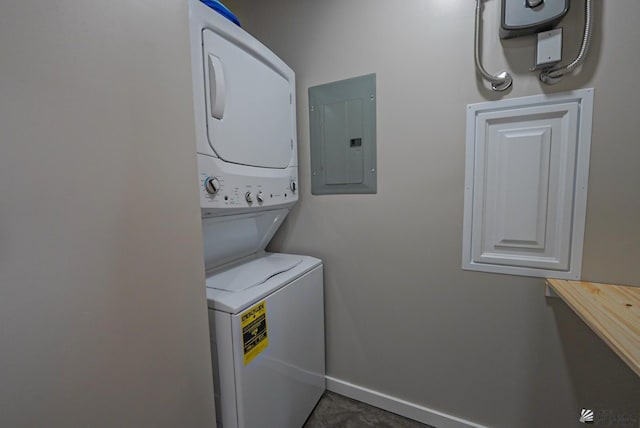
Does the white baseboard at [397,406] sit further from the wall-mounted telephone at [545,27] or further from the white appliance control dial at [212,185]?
the wall-mounted telephone at [545,27]

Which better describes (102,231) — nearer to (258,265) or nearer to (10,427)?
(10,427)

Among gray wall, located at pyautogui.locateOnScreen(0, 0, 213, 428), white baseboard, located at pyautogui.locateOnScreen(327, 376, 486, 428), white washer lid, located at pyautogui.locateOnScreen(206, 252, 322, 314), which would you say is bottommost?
white baseboard, located at pyautogui.locateOnScreen(327, 376, 486, 428)

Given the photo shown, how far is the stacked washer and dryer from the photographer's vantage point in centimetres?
106

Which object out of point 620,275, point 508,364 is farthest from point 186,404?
point 620,275

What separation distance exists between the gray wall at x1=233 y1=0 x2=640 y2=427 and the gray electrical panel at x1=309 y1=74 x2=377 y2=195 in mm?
Result: 59

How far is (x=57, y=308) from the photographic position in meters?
0.54

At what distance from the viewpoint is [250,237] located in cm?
162

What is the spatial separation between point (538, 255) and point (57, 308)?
1791 millimetres

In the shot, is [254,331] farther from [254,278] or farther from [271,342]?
[254,278]

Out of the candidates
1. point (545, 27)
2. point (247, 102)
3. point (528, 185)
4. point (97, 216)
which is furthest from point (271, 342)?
point (545, 27)

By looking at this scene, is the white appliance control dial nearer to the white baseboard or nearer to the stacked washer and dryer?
the stacked washer and dryer

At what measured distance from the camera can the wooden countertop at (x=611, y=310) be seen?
0.74 m


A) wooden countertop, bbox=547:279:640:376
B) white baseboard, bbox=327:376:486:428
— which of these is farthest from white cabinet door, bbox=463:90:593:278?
white baseboard, bbox=327:376:486:428

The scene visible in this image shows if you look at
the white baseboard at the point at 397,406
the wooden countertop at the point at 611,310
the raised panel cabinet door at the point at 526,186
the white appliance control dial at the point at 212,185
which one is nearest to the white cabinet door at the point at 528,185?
the raised panel cabinet door at the point at 526,186
